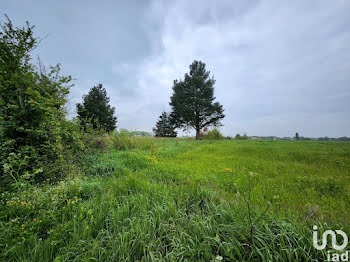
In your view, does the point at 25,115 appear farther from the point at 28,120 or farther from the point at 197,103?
the point at 197,103

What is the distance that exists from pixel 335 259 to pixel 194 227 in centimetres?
118

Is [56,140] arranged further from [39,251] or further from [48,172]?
[39,251]

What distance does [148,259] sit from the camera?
3.94ft

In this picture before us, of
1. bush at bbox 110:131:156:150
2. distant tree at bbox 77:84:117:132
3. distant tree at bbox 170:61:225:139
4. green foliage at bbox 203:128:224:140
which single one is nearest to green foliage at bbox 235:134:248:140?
green foliage at bbox 203:128:224:140

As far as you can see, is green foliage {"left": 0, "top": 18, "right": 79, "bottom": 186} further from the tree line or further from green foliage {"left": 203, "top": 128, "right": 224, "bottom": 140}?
green foliage {"left": 203, "top": 128, "right": 224, "bottom": 140}

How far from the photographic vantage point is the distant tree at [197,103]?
1845cm

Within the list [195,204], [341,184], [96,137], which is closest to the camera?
[195,204]

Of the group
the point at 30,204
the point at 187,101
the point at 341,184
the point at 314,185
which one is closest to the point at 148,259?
the point at 30,204

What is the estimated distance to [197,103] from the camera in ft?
60.1

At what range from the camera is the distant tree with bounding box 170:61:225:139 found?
18453 mm

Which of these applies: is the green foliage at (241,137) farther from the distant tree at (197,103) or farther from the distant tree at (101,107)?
the distant tree at (101,107)

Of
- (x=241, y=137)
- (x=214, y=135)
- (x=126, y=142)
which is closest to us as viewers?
(x=126, y=142)

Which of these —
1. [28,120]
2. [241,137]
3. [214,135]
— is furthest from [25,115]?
[241,137]

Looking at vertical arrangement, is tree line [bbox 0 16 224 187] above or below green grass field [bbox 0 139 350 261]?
above
